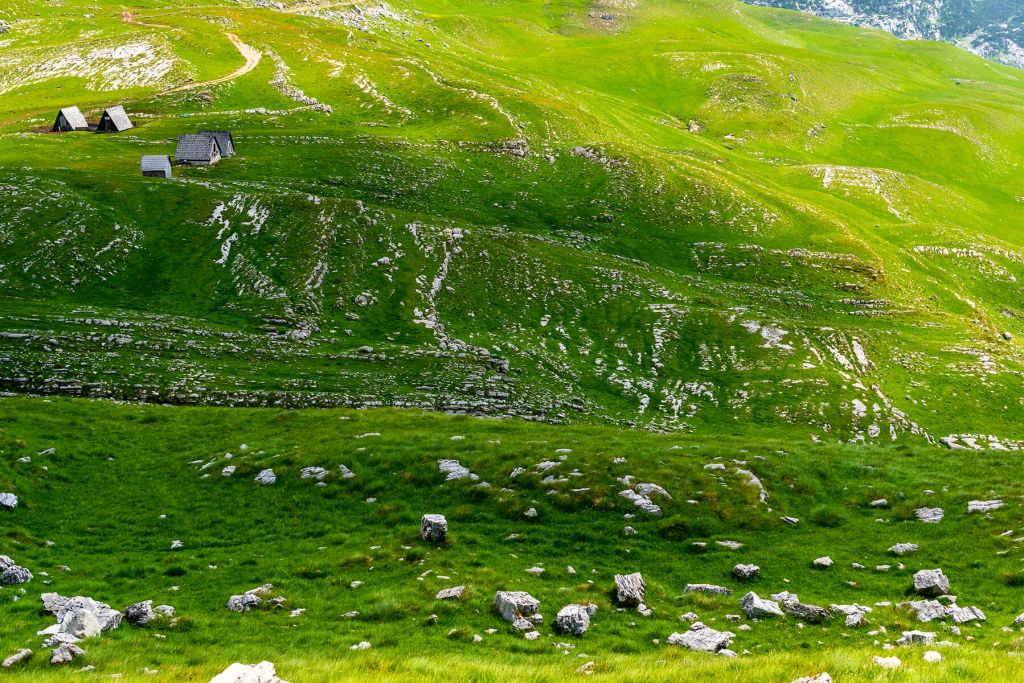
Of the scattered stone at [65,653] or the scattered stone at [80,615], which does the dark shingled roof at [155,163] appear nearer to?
the scattered stone at [80,615]

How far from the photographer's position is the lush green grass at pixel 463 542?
1469 centimetres

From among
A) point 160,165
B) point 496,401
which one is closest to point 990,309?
point 496,401

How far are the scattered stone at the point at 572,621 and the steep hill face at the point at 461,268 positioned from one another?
3154cm

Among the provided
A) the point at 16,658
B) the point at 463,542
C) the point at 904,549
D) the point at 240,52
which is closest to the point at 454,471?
the point at 463,542

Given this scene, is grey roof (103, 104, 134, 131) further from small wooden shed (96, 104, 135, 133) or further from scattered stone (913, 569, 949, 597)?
scattered stone (913, 569, 949, 597)

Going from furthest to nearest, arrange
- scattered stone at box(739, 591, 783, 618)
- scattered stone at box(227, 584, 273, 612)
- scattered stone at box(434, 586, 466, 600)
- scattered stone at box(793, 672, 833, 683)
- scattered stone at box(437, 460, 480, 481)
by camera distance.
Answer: scattered stone at box(437, 460, 480, 481) → scattered stone at box(434, 586, 466, 600) → scattered stone at box(227, 584, 273, 612) → scattered stone at box(739, 591, 783, 618) → scattered stone at box(793, 672, 833, 683)

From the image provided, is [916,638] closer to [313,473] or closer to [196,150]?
[313,473]

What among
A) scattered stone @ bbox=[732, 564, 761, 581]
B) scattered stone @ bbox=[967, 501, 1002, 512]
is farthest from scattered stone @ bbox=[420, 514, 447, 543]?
scattered stone @ bbox=[967, 501, 1002, 512]

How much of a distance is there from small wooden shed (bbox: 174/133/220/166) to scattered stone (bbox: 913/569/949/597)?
93141 mm

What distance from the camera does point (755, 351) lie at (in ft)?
205

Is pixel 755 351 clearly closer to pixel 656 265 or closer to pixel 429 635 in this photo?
pixel 656 265

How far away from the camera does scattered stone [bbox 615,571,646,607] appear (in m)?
18.3

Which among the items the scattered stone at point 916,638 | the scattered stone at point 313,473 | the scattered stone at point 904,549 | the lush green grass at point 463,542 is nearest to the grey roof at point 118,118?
the lush green grass at point 463,542

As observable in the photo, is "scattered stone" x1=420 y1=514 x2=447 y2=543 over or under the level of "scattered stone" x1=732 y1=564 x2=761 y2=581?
under
